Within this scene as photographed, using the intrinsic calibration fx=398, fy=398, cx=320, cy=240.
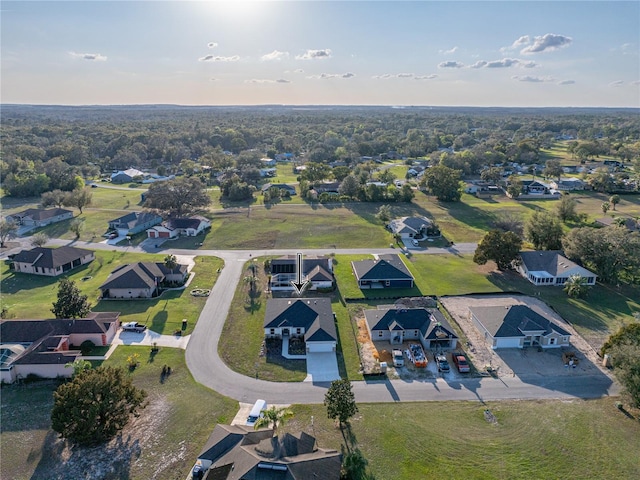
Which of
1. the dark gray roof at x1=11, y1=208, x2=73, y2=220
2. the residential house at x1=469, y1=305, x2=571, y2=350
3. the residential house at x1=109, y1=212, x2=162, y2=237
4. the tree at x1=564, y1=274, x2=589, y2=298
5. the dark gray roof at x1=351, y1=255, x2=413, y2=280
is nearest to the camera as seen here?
the residential house at x1=469, y1=305, x2=571, y2=350

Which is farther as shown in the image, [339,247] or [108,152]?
[108,152]

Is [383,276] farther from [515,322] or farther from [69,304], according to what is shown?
[69,304]

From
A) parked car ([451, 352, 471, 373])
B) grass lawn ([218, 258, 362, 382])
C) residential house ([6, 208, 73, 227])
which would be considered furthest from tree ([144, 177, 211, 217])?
parked car ([451, 352, 471, 373])

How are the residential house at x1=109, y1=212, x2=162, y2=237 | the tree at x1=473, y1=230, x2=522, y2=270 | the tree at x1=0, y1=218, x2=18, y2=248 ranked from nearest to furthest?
the tree at x1=473, y1=230, x2=522, y2=270
the tree at x1=0, y1=218, x2=18, y2=248
the residential house at x1=109, y1=212, x2=162, y2=237

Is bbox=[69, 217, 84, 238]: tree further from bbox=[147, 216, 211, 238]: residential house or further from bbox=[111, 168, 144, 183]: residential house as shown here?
bbox=[111, 168, 144, 183]: residential house

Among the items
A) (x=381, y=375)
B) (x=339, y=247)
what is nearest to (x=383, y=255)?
(x=339, y=247)

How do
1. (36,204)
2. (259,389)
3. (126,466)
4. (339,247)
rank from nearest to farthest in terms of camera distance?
(126,466) < (259,389) < (339,247) < (36,204)

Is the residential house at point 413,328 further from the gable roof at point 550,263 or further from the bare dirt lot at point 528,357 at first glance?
the gable roof at point 550,263

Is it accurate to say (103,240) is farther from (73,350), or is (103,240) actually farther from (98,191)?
(98,191)

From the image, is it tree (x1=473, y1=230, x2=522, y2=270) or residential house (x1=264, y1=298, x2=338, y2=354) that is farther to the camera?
tree (x1=473, y1=230, x2=522, y2=270)
